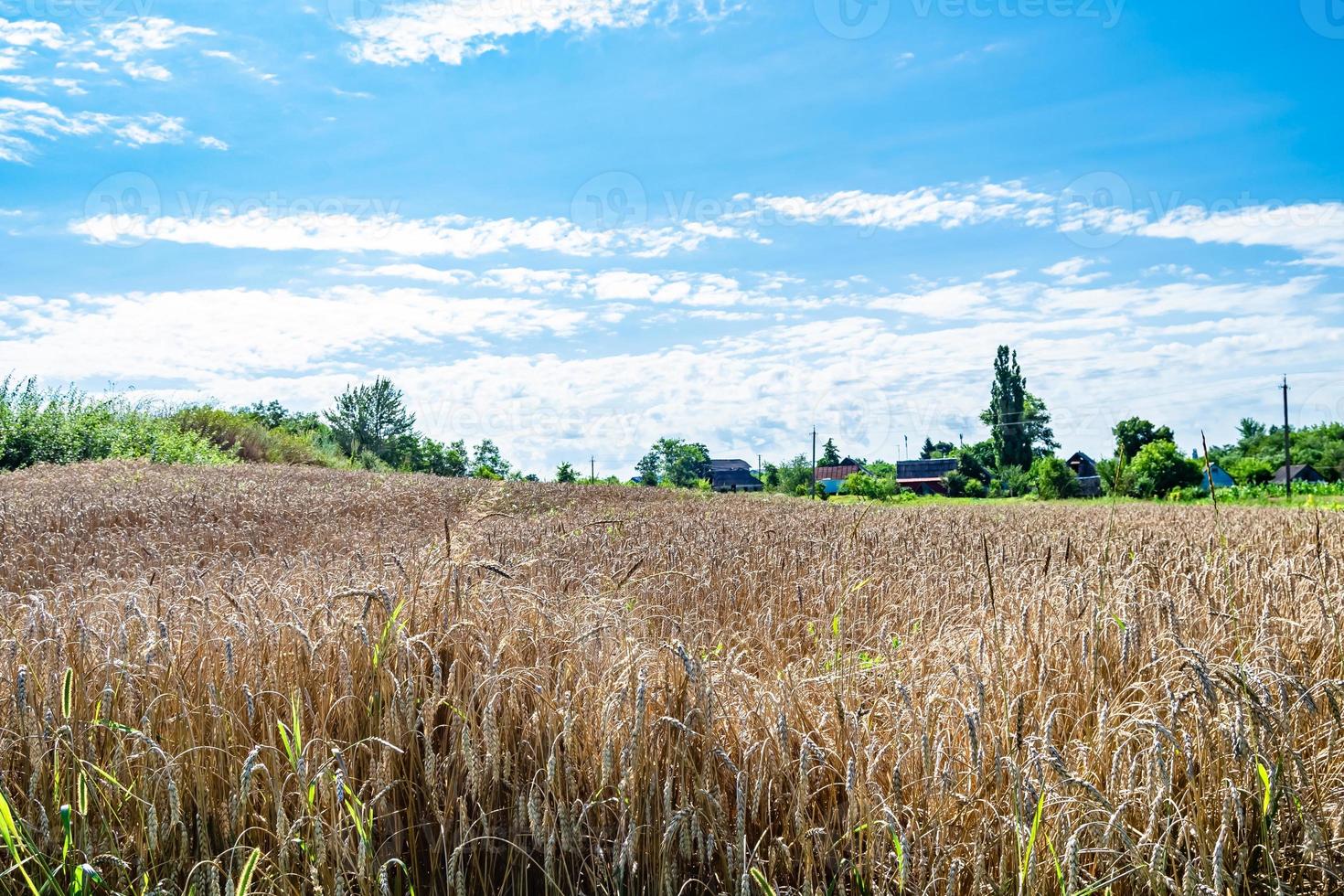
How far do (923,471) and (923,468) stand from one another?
0.60 m

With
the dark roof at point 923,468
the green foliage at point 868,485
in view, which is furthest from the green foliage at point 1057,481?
the dark roof at point 923,468

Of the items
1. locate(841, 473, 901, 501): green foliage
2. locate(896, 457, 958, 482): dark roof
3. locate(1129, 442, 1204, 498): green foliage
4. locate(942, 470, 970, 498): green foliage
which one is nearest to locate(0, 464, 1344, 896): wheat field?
locate(1129, 442, 1204, 498): green foliage

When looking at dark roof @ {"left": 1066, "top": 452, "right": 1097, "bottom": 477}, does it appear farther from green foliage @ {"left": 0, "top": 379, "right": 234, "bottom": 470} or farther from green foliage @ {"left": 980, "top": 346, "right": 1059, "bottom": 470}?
green foliage @ {"left": 0, "top": 379, "right": 234, "bottom": 470}

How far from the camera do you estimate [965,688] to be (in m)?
3.53

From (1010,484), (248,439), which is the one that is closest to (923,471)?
(1010,484)

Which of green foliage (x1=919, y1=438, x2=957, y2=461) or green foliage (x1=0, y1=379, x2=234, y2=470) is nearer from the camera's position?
green foliage (x1=0, y1=379, x2=234, y2=470)

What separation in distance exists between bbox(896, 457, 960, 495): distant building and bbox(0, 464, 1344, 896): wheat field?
81.1 meters

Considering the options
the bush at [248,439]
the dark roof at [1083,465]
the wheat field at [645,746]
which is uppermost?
the bush at [248,439]

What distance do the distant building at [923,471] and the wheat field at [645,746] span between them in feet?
266

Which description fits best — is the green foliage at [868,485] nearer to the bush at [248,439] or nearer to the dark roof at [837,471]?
the bush at [248,439]

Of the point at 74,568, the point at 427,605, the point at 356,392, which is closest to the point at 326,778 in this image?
the point at 427,605

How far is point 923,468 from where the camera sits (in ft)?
301

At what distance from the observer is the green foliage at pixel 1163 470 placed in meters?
38.6

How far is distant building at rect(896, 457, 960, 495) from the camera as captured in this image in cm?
8375
